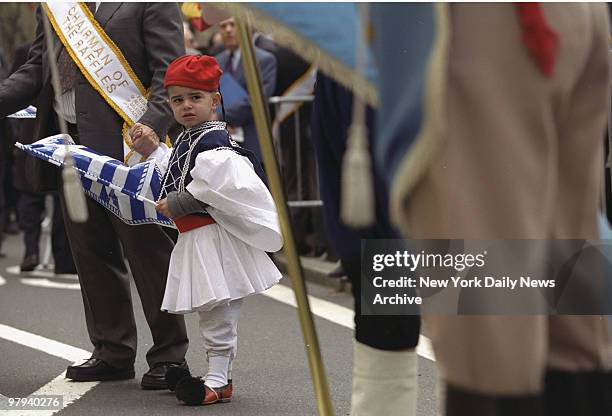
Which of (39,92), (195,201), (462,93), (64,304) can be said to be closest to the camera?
(462,93)

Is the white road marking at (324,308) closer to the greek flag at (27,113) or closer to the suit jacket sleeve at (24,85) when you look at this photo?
the greek flag at (27,113)

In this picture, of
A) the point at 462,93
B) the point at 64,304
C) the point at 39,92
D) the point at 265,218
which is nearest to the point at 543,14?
the point at 462,93

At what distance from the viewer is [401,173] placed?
7.52 feet

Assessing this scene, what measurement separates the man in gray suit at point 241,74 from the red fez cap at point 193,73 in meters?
4.51

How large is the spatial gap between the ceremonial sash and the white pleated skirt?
0.52 metres

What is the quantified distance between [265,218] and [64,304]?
3589 mm

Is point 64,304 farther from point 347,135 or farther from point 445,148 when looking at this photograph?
point 445,148

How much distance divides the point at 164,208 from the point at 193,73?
1.76 ft

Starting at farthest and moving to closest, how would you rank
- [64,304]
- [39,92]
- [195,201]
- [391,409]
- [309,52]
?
[64,304] < [39,92] < [195,201] < [391,409] < [309,52]

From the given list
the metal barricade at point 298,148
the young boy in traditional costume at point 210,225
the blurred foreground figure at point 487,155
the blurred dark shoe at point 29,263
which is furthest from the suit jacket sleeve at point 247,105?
the blurred foreground figure at point 487,155

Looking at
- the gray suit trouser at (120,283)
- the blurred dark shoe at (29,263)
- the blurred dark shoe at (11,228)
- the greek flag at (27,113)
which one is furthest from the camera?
the blurred dark shoe at (11,228)

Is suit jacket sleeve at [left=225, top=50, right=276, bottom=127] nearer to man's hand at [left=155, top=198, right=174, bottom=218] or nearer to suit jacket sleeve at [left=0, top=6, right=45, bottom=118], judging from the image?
suit jacket sleeve at [left=0, top=6, right=45, bottom=118]

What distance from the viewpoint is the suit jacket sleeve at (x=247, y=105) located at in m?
9.91

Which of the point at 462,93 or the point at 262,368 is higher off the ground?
the point at 462,93
